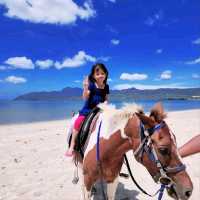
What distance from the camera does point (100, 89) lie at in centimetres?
431

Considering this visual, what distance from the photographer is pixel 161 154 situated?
2602mm

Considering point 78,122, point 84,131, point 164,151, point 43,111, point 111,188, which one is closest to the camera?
point 164,151

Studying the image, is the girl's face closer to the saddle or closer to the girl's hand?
the girl's hand

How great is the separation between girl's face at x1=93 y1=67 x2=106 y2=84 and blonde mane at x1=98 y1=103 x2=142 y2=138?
91cm

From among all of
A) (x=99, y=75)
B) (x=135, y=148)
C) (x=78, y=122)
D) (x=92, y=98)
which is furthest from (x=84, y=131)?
(x=135, y=148)

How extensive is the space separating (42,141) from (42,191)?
5.53m

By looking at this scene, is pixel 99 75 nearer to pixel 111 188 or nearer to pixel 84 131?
pixel 84 131

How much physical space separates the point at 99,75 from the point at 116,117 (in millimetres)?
1310

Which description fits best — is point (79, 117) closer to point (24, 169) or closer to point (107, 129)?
point (107, 129)

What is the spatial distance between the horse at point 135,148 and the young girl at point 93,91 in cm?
51

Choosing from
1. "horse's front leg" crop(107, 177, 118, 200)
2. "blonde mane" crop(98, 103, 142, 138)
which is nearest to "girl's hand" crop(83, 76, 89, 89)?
"blonde mane" crop(98, 103, 142, 138)

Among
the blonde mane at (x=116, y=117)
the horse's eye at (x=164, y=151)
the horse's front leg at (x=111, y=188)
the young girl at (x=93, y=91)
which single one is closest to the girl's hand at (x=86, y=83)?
the young girl at (x=93, y=91)

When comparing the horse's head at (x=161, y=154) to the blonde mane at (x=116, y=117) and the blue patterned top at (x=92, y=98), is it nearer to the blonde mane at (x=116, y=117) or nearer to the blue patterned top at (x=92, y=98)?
the blonde mane at (x=116, y=117)

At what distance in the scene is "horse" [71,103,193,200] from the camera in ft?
8.42
